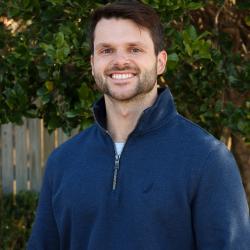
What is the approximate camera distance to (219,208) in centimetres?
231

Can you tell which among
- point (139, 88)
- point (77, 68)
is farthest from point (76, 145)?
point (77, 68)

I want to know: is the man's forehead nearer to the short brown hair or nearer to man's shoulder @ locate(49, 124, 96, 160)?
the short brown hair

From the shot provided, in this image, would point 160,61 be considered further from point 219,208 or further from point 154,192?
point 219,208

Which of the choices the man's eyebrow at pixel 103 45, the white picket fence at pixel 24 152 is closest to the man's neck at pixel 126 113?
the man's eyebrow at pixel 103 45

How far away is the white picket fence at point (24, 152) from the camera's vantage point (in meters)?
8.08

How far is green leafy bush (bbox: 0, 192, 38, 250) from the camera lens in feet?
21.5

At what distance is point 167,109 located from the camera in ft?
8.48

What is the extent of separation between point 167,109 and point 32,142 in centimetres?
568

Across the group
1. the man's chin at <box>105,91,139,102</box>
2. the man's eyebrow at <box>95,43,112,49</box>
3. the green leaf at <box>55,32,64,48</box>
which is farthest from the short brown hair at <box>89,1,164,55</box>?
the green leaf at <box>55,32,64,48</box>

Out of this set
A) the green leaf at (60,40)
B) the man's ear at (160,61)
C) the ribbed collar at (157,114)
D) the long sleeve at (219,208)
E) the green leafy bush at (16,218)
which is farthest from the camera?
the green leafy bush at (16,218)

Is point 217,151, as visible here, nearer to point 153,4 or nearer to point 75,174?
point 75,174

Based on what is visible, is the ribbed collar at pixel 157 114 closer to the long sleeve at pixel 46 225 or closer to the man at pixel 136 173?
the man at pixel 136 173

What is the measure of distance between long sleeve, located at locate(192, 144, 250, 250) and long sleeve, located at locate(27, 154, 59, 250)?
2.15 ft

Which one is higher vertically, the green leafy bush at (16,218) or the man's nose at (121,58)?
the man's nose at (121,58)
